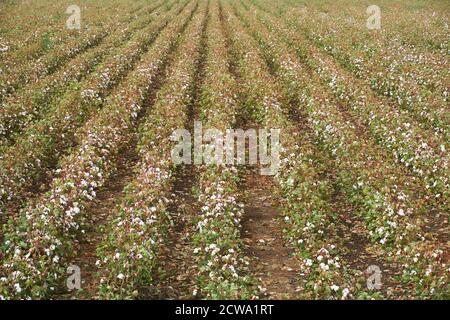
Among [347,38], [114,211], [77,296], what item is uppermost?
[347,38]

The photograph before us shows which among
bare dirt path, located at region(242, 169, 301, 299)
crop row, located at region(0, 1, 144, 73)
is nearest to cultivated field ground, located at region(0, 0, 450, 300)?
bare dirt path, located at region(242, 169, 301, 299)

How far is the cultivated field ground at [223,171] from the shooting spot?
9.24m

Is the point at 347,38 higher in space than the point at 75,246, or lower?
higher

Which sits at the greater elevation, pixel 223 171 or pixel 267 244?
pixel 223 171

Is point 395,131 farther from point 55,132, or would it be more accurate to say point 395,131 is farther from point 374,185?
point 55,132

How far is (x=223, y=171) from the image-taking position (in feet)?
41.7

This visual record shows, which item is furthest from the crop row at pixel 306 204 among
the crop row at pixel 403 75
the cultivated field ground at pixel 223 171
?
the crop row at pixel 403 75

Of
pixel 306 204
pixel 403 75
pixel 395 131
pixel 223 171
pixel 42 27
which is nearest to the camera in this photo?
pixel 306 204

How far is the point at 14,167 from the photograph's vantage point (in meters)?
12.7

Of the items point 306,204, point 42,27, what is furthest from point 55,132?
point 42,27

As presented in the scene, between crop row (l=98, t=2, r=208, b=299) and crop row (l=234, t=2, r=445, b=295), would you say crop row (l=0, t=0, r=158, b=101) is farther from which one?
crop row (l=234, t=2, r=445, b=295)

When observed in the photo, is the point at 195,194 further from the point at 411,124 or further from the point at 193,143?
the point at 411,124
